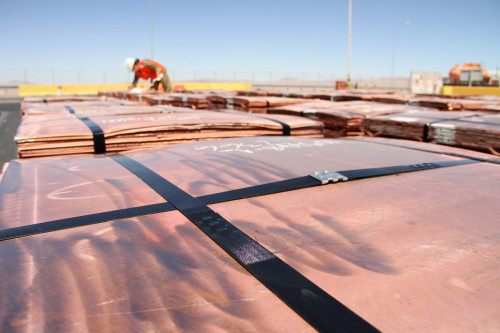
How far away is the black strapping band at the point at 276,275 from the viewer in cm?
65

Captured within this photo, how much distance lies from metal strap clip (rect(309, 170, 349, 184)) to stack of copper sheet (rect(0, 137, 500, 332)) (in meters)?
0.02

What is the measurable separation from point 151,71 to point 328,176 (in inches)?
399

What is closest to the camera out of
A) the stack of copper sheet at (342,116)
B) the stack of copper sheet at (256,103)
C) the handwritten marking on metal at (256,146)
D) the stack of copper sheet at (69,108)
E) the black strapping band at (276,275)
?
the black strapping band at (276,275)

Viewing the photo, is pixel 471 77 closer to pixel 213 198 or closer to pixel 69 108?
pixel 69 108

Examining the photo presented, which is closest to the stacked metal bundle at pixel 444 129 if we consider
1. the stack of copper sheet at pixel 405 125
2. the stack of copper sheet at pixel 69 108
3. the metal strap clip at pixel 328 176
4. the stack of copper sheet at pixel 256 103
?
the stack of copper sheet at pixel 405 125

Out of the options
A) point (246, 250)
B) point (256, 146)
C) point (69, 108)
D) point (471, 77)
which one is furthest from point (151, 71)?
point (471, 77)

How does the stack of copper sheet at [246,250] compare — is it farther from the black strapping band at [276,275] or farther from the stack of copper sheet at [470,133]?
the stack of copper sheet at [470,133]

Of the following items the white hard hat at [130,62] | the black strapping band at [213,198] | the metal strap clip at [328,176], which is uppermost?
the white hard hat at [130,62]

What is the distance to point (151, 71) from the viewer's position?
34.7 ft

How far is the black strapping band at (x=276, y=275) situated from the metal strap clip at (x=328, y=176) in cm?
48

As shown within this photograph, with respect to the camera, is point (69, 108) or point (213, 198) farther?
point (69, 108)

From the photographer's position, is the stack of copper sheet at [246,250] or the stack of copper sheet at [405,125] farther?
the stack of copper sheet at [405,125]

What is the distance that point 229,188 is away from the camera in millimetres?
1296

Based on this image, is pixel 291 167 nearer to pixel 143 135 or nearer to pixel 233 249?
pixel 233 249
